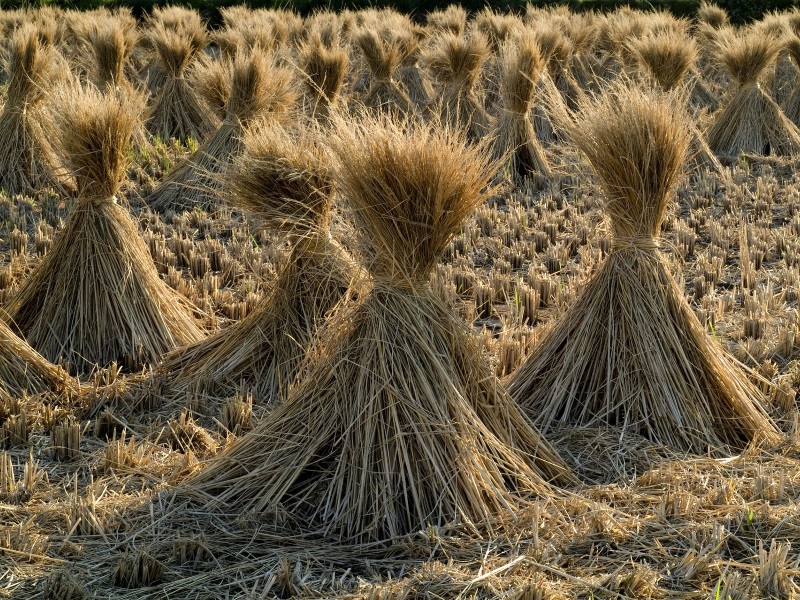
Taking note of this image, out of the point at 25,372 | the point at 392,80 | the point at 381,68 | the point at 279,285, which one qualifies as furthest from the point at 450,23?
the point at 25,372

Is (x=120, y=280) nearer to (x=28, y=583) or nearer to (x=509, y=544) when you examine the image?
(x=28, y=583)

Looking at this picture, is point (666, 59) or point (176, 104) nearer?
point (666, 59)

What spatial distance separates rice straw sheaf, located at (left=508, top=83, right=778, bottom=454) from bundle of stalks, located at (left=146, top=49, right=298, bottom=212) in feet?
12.6

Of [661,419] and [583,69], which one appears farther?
[583,69]

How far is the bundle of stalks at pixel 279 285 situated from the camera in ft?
13.2

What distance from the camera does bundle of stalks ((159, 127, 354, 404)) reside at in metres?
4.04

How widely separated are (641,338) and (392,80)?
7.02m

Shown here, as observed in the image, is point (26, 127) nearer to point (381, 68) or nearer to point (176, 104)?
point (176, 104)

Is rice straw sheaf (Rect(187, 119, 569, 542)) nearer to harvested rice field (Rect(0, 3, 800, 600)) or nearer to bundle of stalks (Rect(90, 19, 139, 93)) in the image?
harvested rice field (Rect(0, 3, 800, 600))

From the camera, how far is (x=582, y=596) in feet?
8.79

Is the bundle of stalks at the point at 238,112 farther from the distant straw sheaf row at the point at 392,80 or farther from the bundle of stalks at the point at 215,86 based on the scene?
the bundle of stalks at the point at 215,86

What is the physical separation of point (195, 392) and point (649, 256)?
1903 mm

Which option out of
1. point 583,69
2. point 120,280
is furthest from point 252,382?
point 583,69

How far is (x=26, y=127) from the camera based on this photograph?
24.6ft
